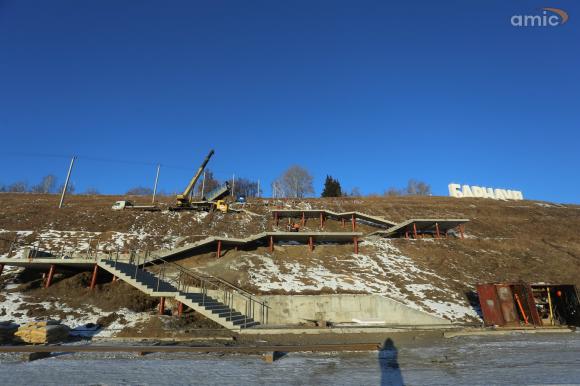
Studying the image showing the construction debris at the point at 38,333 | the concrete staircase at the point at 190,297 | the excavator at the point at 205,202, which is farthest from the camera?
the excavator at the point at 205,202

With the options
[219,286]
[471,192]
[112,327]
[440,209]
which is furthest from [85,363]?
[471,192]

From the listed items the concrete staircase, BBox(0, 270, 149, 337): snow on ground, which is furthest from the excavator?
BBox(0, 270, 149, 337): snow on ground

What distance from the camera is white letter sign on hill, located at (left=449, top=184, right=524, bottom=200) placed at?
Answer: 62.1 meters

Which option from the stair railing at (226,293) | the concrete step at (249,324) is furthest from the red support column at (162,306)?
the concrete step at (249,324)

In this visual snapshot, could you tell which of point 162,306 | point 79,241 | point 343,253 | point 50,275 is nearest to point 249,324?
point 162,306

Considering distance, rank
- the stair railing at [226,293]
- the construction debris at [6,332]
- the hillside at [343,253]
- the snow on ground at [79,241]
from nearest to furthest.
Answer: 1. the construction debris at [6,332]
2. the stair railing at [226,293]
3. the hillside at [343,253]
4. the snow on ground at [79,241]

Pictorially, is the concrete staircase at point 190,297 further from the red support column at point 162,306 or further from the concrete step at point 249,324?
the red support column at point 162,306

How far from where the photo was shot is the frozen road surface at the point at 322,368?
8500mm

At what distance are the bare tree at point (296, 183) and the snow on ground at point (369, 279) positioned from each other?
58.9 m

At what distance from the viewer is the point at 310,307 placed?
63.9 feet

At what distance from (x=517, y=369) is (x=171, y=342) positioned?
42.0 ft

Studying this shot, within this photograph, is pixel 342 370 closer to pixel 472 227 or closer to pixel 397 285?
pixel 397 285

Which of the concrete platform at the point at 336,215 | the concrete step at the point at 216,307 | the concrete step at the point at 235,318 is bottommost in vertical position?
the concrete step at the point at 235,318

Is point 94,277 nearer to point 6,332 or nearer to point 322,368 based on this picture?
point 6,332
